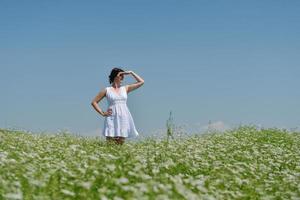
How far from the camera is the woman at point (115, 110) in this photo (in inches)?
579

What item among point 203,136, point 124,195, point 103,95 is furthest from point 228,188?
point 203,136

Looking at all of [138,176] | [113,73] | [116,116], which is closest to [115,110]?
[116,116]

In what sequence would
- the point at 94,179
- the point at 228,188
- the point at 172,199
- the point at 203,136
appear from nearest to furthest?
the point at 172,199 → the point at 94,179 → the point at 228,188 → the point at 203,136

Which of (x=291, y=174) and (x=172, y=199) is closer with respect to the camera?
(x=172, y=199)

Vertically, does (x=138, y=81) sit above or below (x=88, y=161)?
above

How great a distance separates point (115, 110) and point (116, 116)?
0.16m

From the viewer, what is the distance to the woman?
1471 centimetres

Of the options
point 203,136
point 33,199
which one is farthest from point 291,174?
point 203,136

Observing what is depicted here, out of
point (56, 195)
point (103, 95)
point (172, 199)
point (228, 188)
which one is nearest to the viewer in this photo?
point (172, 199)

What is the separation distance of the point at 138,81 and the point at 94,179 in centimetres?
770

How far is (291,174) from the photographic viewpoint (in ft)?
38.8

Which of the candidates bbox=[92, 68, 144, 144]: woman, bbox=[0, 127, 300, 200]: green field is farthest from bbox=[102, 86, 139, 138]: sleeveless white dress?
bbox=[0, 127, 300, 200]: green field

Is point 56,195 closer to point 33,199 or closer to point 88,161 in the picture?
point 33,199

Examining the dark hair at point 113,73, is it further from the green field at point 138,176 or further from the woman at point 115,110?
the green field at point 138,176
